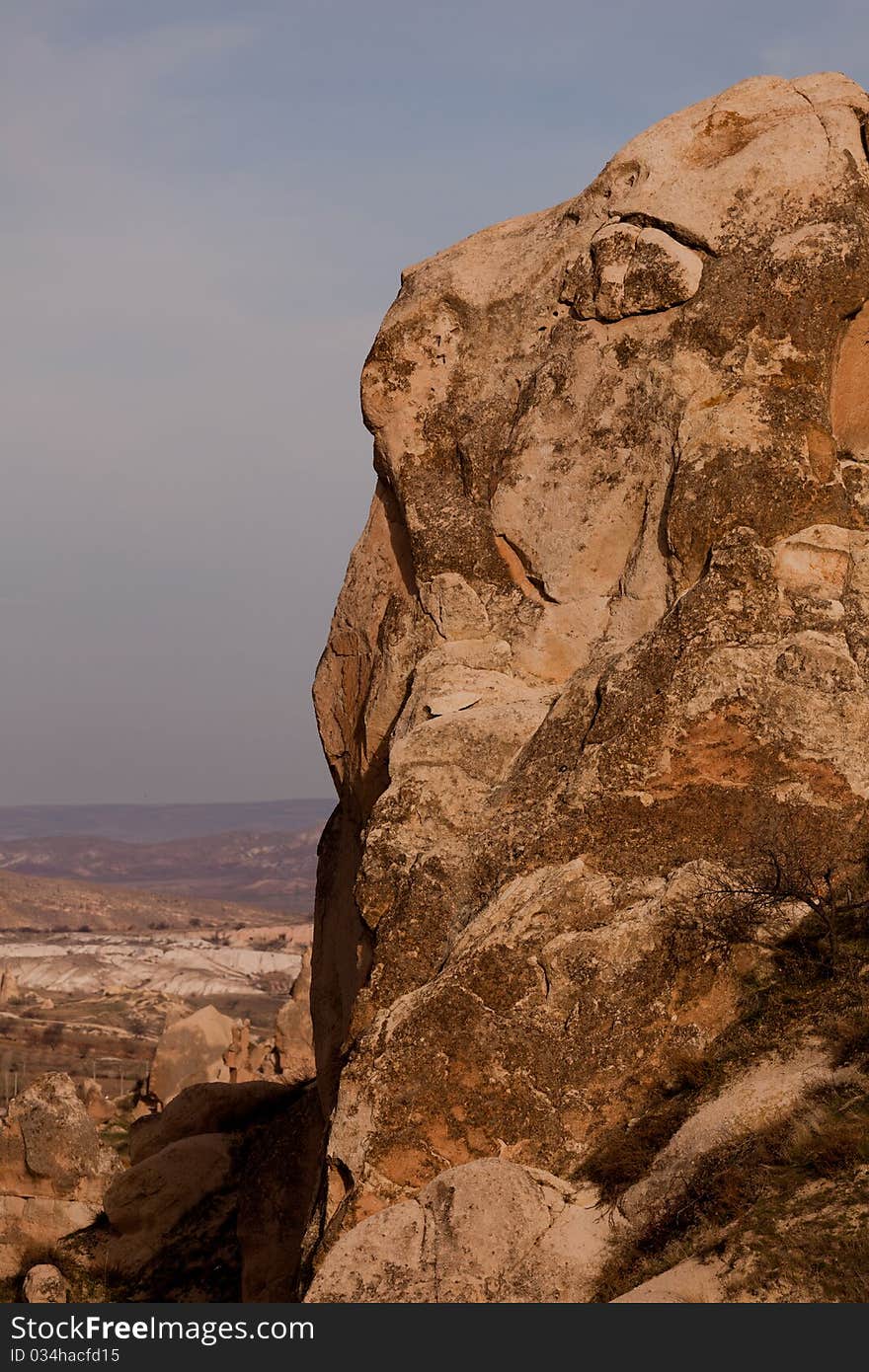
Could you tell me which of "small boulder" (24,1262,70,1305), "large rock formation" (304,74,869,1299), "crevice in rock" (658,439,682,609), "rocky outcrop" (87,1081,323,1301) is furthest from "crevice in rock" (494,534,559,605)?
"small boulder" (24,1262,70,1305)

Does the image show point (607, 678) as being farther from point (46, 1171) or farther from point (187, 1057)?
point (187, 1057)

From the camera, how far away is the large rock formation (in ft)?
33.6

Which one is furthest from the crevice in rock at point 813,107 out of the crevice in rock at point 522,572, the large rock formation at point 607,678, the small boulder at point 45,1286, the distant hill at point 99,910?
the distant hill at point 99,910

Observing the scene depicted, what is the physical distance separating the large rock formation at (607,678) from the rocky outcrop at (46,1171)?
4.67 metres

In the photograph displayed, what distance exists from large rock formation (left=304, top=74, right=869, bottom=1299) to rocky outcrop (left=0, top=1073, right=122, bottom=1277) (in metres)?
4.67

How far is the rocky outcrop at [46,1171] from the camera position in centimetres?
1834

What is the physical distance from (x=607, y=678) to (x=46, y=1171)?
11415 millimetres

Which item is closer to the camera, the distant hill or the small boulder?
the small boulder

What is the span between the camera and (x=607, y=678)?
39.2 ft

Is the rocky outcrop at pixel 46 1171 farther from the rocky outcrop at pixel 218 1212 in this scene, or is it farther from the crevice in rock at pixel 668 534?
the crevice in rock at pixel 668 534

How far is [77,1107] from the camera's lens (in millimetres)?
20562

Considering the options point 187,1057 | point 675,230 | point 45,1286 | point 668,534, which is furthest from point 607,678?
point 187,1057

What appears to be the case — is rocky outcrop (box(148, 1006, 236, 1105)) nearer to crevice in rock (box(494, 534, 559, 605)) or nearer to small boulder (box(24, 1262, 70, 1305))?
small boulder (box(24, 1262, 70, 1305))

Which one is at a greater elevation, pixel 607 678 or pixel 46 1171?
pixel 607 678
